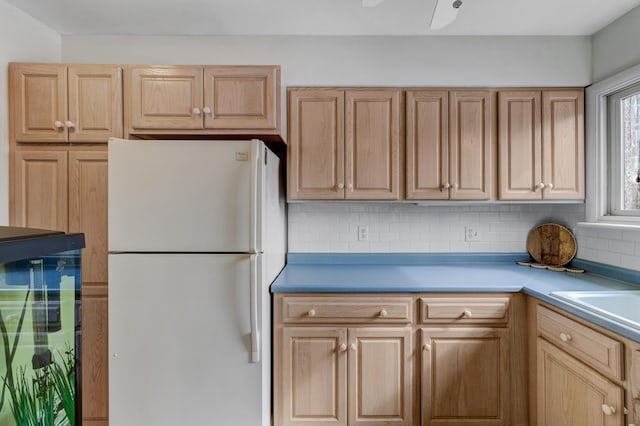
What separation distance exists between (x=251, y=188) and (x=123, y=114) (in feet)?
3.02

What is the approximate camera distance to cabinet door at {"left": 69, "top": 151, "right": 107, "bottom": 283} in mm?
1813

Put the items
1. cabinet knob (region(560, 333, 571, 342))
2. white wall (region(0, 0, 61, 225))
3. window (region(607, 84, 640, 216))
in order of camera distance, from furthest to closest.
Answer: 1. window (region(607, 84, 640, 216))
2. white wall (region(0, 0, 61, 225))
3. cabinet knob (region(560, 333, 571, 342))

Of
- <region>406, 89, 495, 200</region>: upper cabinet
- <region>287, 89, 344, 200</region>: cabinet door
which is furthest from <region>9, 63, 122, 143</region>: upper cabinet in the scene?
<region>406, 89, 495, 200</region>: upper cabinet

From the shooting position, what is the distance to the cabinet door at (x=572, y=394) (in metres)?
1.30

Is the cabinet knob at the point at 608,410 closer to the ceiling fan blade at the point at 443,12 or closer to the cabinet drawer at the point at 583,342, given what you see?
the cabinet drawer at the point at 583,342

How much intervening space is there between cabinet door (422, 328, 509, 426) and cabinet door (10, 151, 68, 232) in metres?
2.07

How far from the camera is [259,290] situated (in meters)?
1.59

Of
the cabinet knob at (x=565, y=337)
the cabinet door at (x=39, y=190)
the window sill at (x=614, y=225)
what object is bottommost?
the cabinet knob at (x=565, y=337)

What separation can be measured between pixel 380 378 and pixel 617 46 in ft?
7.74

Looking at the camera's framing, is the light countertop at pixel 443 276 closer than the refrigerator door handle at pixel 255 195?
No

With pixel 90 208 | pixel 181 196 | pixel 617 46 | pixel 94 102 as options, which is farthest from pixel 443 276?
pixel 94 102

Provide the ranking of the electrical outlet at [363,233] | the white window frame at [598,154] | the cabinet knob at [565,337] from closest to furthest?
the cabinet knob at [565,337]
the white window frame at [598,154]
the electrical outlet at [363,233]

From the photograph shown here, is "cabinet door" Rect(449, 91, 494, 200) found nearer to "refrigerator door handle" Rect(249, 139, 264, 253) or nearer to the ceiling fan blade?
the ceiling fan blade

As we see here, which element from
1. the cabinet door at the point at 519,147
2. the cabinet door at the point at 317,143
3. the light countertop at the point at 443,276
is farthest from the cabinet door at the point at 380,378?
the cabinet door at the point at 519,147
